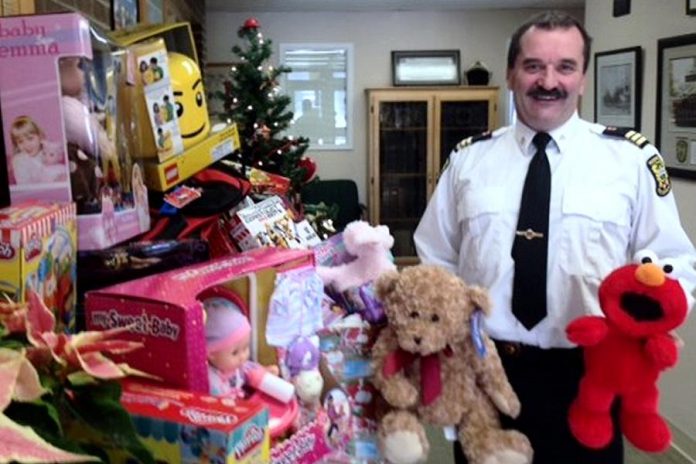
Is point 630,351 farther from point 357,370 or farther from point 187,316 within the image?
point 187,316

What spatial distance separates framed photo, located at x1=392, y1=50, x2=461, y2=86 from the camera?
7012 millimetres

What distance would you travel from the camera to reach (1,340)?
0.65 meters

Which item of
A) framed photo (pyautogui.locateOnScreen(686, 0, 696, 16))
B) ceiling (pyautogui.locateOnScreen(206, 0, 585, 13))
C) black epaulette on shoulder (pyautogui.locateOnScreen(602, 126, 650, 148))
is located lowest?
black epaulette on shoulder (pyautogui.locateOnScreen(602, 126, 650, 148))

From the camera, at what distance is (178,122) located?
1.49m

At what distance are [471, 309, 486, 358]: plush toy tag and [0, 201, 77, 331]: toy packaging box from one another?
590 millimetres

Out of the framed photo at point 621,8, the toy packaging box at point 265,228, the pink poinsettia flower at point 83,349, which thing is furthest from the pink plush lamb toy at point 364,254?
the framed photo at point 621,8

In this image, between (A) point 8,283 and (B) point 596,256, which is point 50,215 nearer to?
(A) point 8,283

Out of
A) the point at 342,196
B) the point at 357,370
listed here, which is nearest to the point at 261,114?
the point at 357,370

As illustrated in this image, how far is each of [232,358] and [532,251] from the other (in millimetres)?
751

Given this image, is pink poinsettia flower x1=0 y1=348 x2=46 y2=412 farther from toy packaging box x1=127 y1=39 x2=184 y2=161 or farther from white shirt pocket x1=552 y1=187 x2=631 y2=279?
white shirt pocket x1=552 y1=187 x2=631 y2=279

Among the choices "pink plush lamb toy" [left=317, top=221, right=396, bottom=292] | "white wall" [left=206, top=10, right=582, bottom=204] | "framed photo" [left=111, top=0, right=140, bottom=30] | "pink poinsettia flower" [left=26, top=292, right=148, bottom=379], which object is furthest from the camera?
"white wall" [left=206, top=10, right=582, bottom=204]

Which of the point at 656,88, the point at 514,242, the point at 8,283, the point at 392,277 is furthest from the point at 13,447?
the point at 656,88

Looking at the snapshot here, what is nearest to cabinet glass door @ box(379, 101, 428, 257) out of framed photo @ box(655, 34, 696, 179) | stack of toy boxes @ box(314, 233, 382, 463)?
framed photo @ box(655, 34, 696, 179)

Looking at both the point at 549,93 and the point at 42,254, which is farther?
the point at 549,93
